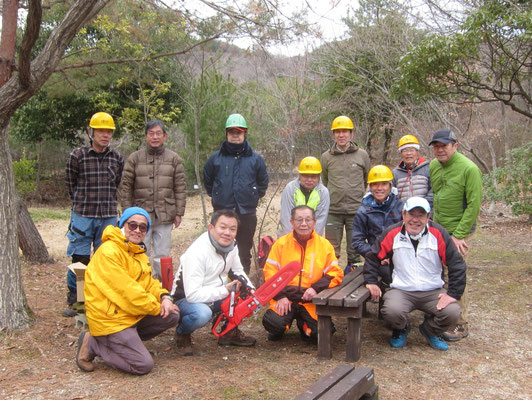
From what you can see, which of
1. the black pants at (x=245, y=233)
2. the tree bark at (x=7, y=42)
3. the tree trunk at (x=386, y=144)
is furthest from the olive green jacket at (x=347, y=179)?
the tree trunk at (x=386, y=144)

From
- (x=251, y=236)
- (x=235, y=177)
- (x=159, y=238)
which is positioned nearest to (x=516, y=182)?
(x=251, y=236)

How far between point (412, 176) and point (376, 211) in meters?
0.63

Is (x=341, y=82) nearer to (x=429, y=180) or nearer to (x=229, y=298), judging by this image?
(x=429, y=180)

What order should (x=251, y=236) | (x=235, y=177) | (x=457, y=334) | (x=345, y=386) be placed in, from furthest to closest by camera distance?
1. (x=251, y=236)
2. (x=235, y=177)
3. (x=457, y=334)
4. (x=345, y=386)

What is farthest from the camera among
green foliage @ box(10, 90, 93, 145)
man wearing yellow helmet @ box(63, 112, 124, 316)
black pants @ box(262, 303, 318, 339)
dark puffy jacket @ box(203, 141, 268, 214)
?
green foliage @ box(10, 90, 93, 145)

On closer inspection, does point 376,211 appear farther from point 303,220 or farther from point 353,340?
point 353,340

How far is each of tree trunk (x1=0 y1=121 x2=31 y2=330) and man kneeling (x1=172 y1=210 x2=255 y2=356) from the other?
1.34 m

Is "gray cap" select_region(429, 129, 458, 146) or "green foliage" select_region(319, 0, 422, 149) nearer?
"gray cap" select_region(429, 129, 458, 146)

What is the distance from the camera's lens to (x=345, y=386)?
106 inches

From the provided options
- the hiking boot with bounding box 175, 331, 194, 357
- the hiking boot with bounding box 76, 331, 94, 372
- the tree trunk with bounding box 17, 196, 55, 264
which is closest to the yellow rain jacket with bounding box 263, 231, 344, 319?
the hiking boot with bounding box 175, 331, 194, 357

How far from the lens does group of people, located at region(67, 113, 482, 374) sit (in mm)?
3311

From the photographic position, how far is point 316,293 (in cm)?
394

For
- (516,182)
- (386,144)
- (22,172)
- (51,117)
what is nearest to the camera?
(516,182)

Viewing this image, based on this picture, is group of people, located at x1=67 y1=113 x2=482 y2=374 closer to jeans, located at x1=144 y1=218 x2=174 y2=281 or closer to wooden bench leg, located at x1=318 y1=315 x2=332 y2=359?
jeans, located at x1=144 y1=218 x2=174 y2=281
